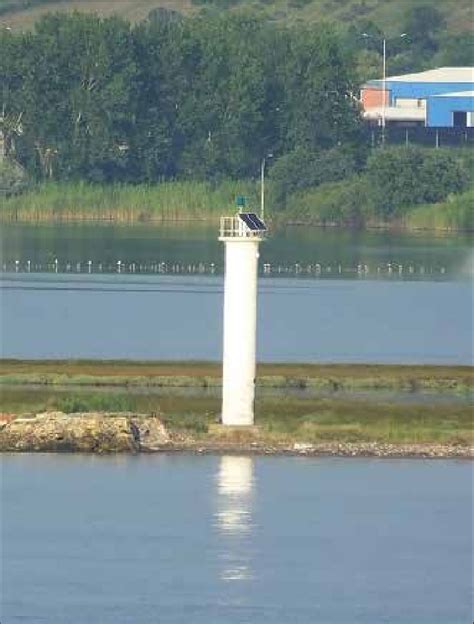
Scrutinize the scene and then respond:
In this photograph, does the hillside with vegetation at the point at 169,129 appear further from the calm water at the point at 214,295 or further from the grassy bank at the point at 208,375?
the grassy bank at the point at 208,375

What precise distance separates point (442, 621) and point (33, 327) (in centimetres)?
4917

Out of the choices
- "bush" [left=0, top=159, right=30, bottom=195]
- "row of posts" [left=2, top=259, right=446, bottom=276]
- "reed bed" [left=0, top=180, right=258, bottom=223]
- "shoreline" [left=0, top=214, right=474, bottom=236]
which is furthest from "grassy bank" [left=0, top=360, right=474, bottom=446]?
"bush" [left=0, top=159, right=30, bottom=195]

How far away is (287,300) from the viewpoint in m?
116

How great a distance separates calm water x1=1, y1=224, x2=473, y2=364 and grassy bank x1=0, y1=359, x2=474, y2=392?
21.4 ft

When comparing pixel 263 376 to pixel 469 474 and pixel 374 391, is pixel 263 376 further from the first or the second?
pixel 469 474

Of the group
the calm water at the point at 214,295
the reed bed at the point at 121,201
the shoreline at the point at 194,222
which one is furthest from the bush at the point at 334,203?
the calm water at the point at 214,295

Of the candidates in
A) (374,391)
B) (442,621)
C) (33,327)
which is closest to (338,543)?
(442,621)

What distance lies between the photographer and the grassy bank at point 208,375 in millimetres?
72250

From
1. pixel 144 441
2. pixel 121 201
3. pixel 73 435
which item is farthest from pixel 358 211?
pixel 73 435

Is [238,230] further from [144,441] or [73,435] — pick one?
[73,435]

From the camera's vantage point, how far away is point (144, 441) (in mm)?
61562

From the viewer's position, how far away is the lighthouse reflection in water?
5194cm

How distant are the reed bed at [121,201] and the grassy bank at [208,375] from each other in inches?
4239

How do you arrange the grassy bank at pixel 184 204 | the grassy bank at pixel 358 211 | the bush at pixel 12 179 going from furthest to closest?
1. the bush at pixel 12 179
2. the grassy bank at pixel 184 204
3. the grassy bank at pixel 358 211
